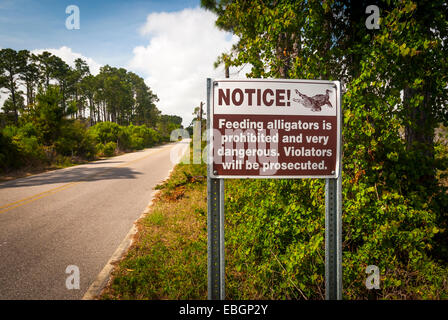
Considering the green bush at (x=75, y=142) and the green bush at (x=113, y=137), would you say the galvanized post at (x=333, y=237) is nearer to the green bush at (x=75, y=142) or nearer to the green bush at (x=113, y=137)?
the green bush at (x=75, y=142)

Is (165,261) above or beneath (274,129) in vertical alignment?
beneath

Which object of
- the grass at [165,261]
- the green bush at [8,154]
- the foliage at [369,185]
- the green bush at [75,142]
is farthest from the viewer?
the green bush at [75,142]

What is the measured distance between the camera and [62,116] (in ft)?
53.8

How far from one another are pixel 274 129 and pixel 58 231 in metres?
4.89

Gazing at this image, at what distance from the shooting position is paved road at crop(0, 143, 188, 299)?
3.01 metres

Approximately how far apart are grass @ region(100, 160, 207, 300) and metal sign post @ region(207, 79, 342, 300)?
90 cm

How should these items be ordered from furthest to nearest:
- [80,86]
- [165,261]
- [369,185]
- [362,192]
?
1. [80,86]
2. [165,261]
3. [369,185]
4. [362,192]

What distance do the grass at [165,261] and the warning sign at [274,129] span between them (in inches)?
61.4

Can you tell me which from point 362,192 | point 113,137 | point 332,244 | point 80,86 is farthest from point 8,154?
point 80,86

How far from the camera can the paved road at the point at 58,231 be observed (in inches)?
118

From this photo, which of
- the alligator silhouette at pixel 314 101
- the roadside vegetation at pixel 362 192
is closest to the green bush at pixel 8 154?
the roadside vegetation at pixel 362 192

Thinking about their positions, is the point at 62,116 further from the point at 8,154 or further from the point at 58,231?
the point at 58,231

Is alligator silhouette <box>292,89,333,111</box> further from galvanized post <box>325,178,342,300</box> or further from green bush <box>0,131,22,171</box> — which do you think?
green bush <box>0,131,22,171</box>

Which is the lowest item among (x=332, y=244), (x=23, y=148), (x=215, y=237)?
(x=332, y=244)
